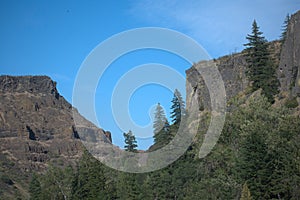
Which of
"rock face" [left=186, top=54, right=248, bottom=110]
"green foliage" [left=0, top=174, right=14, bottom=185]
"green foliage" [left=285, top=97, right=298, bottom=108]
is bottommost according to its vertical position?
"green foliage" [left=285, top=97, right=298, bottom=108]

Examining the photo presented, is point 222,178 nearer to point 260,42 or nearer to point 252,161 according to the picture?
point 252,161

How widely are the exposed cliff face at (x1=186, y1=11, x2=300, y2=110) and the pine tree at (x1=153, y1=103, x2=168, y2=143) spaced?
27.3 ft

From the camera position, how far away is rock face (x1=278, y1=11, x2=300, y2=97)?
221 feet

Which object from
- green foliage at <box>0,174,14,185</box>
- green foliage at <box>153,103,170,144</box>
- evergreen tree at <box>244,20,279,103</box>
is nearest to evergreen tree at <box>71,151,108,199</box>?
green foliage at <box>153,103,170,144</box>

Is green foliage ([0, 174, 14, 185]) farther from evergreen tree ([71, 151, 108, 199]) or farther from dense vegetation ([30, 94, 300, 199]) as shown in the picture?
evergreen tree ([71, 151, 108, 199])

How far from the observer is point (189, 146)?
241ft

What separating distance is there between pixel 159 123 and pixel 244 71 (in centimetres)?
1848

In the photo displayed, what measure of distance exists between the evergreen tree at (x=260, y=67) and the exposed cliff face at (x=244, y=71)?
140cm

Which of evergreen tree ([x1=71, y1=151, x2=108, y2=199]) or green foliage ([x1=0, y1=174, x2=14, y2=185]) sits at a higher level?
green foliage ([x1=0, y1=174, x2=14, y2=185])

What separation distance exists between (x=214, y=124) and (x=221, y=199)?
16.4m

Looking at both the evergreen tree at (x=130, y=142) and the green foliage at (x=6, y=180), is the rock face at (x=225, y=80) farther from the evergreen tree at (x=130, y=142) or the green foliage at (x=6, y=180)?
the green foliage at (x=6, y=180)

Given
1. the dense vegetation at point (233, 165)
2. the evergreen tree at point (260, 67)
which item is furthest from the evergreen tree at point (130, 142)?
the evergreen tree at point (260, 67)

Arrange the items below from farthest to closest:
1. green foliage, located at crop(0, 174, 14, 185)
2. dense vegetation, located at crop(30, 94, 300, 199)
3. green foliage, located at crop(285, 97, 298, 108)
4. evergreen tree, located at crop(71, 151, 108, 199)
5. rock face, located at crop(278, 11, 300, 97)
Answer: green foliage, located at crop(0, 174, 14, 185) < rock face, located at crop(278, 11, 300, 97) < evergreen tree, located at crop(71, 151, 108, 199) < green foliage, located at crop(285, 97, 298, 108) < dense vegetation, located at crop(30, 94, 300, 199)

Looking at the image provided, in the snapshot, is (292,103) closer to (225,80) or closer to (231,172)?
(231,172)
